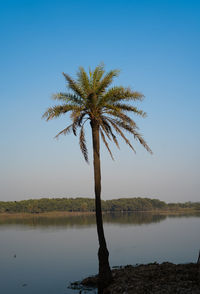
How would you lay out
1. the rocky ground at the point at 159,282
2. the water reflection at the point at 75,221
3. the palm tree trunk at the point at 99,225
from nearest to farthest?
the rocky ground at the point at 159,282 < the palm tree trunk at the point at 99,225 < the water reflection at the point at 75,221

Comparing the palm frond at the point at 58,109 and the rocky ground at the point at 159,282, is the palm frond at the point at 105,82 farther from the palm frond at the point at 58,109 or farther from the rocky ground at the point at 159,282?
the rocky ground at the point at 159,282

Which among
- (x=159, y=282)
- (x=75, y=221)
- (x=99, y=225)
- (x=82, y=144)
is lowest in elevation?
Result: (x=75, y=221)

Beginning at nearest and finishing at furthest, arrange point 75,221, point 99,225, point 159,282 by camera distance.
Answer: point 159,282, point 99,225, point 75,221

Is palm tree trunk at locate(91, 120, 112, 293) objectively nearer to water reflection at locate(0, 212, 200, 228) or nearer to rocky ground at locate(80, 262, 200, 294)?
rocky ground at locate(80, 262, 200, 294)

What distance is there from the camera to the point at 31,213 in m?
174

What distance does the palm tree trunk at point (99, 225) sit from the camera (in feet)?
54.0

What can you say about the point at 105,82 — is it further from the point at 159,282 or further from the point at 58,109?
the point at 159,282

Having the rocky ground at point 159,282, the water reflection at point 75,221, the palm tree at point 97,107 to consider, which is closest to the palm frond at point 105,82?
the palm tree at point 97,107

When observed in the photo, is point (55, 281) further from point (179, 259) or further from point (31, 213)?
point (31, 213)

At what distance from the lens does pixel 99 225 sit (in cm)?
1714

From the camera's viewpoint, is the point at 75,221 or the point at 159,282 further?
the point at 75,221

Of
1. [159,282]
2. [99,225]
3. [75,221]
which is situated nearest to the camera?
[159,282]

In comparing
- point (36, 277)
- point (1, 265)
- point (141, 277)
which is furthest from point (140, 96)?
point (1, 265)

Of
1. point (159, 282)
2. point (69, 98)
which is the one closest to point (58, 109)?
point (69, 98)
